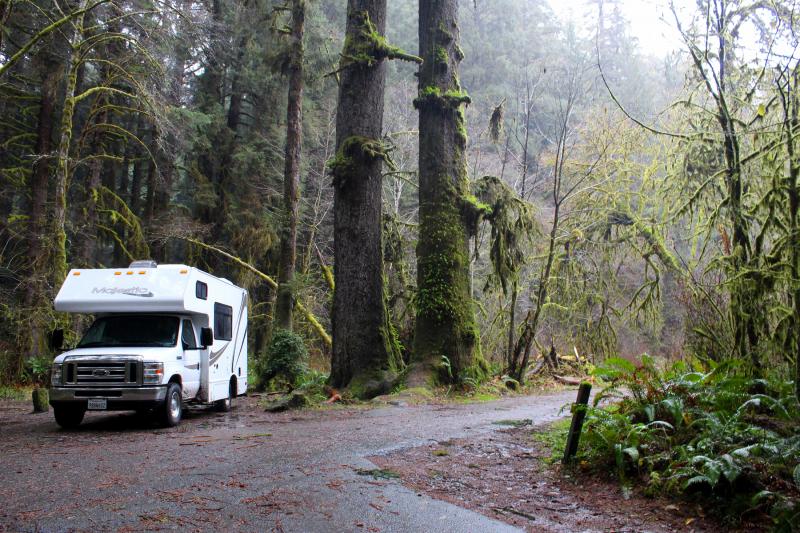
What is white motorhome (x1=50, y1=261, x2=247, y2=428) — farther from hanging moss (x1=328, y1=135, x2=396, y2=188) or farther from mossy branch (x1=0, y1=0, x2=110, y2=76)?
mossy branch (x1=0, y1=0, x2=110, y2=76)

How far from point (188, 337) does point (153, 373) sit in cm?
150

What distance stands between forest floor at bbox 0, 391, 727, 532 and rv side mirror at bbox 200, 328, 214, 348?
2.17 meters

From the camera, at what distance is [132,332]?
36.5 ft

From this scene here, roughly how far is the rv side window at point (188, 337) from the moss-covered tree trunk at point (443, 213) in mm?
5010

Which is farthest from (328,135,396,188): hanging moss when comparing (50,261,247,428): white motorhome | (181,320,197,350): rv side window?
(181,320,197,350): rv side window

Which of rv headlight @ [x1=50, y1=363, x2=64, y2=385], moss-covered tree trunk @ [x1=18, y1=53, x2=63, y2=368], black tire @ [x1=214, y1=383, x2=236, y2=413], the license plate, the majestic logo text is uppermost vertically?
moss-covered tree trunk @ [x1=18, y1=53, x2=63, y2=368]

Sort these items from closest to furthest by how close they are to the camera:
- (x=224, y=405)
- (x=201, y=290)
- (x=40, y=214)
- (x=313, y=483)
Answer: (x=313, y=483)
(x=201, y=290)
(x=224, y=405)
(x=40, y=214)

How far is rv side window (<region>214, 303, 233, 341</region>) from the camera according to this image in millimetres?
12930

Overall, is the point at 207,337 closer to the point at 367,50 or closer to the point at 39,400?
the point at 39,400

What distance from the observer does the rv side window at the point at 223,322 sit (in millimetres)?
12930

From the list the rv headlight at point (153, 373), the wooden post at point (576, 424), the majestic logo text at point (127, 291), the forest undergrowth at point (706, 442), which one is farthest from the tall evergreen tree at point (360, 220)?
the wooden post at point (576, 424)

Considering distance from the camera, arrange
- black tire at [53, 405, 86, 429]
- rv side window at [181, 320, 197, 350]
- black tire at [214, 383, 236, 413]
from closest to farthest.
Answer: black tire at [53, 405, 86, 429], rv side window at [181, 320, 197, 350], black tire at [214, 383, 236, 413]

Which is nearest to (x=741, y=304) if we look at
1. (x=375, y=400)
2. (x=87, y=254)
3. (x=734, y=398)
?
(x=734, y=398)

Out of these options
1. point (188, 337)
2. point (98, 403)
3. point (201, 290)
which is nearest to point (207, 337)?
point (188, 337)
